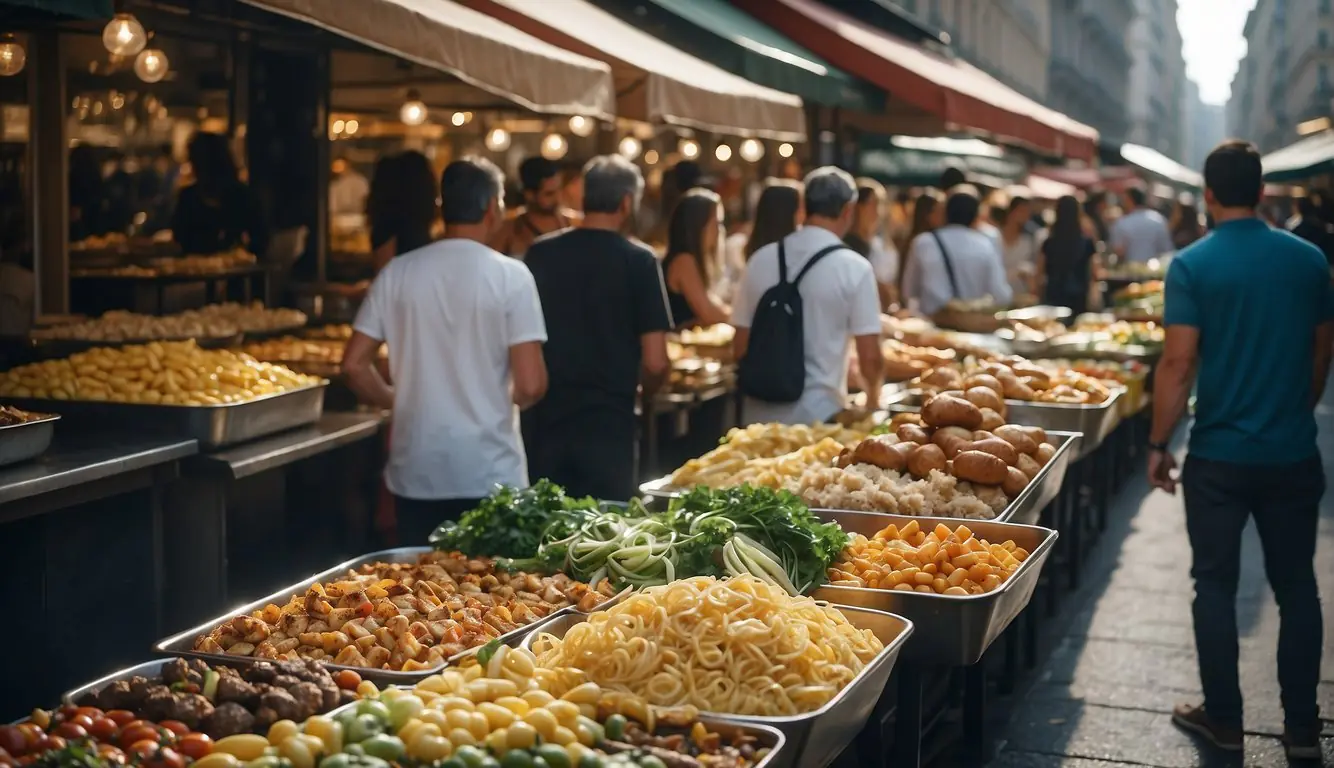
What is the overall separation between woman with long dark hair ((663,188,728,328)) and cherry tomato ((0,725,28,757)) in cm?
663

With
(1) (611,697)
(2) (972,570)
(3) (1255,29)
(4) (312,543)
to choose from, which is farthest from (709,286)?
(3) (1255,29)

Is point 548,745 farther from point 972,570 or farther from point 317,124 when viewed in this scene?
point 317,124

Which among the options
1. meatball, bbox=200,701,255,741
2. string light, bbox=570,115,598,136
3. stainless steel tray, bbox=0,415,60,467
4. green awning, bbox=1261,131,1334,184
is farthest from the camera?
green awning, bbox=1261,131,1334,184

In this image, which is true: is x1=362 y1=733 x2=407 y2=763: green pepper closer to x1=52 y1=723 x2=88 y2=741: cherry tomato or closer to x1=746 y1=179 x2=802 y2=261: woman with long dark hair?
x1=52 y1=723 x2=88 y2=741: cherry tomato

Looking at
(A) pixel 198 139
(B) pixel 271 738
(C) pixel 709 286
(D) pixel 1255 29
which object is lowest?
(B) pixel 271 738

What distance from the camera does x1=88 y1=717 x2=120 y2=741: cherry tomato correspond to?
322 centimetres

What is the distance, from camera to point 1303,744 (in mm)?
6160

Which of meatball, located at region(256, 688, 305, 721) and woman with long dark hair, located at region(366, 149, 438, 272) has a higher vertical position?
woman with long dark hair, located at region(366, 149, 438, 272)

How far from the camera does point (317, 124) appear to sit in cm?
1257

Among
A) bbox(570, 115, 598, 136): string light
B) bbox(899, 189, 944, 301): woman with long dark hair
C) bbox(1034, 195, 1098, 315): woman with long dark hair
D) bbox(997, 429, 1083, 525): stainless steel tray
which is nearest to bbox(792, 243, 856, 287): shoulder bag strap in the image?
bbox(997, 429, 1083, 525): stainless steel tray

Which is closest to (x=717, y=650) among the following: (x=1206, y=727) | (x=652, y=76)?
(x=1206, y=727)

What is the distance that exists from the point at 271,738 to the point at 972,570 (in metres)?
2.47

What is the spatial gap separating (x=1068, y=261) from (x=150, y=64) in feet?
31.0

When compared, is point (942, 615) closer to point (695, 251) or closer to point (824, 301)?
point (824, 301)
